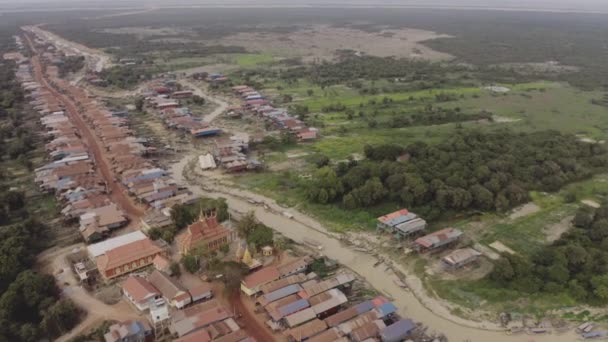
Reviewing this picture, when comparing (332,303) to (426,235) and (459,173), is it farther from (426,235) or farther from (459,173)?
(459,173)

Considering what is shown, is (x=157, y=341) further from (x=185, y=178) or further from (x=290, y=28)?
(x=290, y=28)

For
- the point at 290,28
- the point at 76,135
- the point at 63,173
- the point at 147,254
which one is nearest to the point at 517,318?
the point at 147,254

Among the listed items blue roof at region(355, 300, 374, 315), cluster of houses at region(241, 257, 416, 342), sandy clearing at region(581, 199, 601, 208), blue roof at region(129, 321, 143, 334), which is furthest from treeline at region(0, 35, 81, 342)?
sandy clearing at region(581, 199, 601, 208)

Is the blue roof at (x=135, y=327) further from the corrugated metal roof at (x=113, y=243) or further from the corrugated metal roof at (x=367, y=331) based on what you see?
the corrugated metal roof at (x=367, y=331)

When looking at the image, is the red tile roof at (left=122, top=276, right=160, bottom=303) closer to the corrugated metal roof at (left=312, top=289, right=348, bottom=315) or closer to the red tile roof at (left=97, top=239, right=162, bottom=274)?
the red tile roof at (left=97, top=239, right=162, bottom=274)

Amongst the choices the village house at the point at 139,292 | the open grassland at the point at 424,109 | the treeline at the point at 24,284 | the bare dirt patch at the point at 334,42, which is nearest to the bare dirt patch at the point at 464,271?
the village house at the point at 139,292

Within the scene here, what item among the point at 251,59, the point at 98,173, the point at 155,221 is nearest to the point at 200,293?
the point at 155,221
